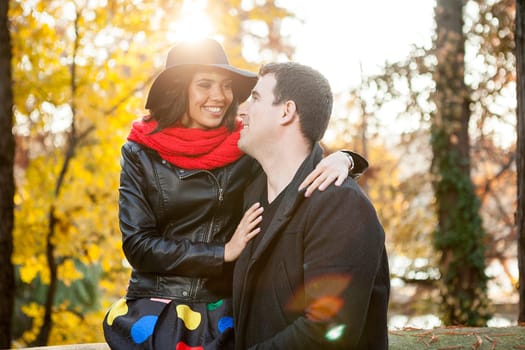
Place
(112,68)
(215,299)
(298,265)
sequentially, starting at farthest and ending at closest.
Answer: (112,68)
(215,299)
(298,265)

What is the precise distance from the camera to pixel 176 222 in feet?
9.14

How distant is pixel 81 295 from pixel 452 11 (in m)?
8.46

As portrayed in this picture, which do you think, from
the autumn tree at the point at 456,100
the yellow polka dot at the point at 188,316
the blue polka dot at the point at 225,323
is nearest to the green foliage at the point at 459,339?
the blue polka dot at the point at 225,323

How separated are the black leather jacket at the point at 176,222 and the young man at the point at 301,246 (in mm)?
154

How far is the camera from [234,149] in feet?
9.29

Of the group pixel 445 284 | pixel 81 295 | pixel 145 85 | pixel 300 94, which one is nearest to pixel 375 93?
pixel 445 284

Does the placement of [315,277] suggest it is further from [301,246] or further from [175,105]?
[175,105]

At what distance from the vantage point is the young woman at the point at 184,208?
2.61 meters

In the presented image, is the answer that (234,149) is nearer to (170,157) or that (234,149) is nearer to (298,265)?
(170,157)

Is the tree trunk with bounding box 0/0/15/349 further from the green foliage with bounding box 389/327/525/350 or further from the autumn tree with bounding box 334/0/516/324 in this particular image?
the autumn tree with bounding box 334/0/516/324

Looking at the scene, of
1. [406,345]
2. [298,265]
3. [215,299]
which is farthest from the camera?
[406,345]

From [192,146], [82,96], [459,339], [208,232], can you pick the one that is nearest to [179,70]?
[192,146]

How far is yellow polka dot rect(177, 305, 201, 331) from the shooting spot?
2627mm

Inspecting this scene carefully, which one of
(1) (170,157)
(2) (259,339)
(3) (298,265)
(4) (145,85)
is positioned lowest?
(2) (259,339)
